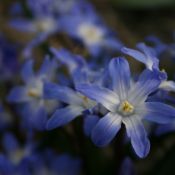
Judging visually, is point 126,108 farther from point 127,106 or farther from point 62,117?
point 62,117

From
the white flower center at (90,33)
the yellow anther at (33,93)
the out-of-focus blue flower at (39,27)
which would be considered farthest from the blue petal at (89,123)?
the white flower center at (90,33)

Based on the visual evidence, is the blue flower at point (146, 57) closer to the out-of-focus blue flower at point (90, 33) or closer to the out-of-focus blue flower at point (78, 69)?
the out-of-focus blue flower at point (78, 69)

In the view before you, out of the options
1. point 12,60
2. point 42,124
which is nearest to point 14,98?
point 42,124

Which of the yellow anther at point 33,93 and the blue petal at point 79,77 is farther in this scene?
the yellow anther at point 33,93

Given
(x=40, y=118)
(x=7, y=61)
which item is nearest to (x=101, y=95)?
(x=40, y=118)

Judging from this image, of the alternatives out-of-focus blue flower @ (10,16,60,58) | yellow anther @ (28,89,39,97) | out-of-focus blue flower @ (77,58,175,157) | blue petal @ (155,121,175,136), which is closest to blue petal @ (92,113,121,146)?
out-of-focus blue flower @ (77,58,175,157)

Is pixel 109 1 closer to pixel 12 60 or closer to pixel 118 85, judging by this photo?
pixel 12 60

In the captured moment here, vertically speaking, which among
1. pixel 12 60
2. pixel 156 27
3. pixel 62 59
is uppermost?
pixel 62 59
